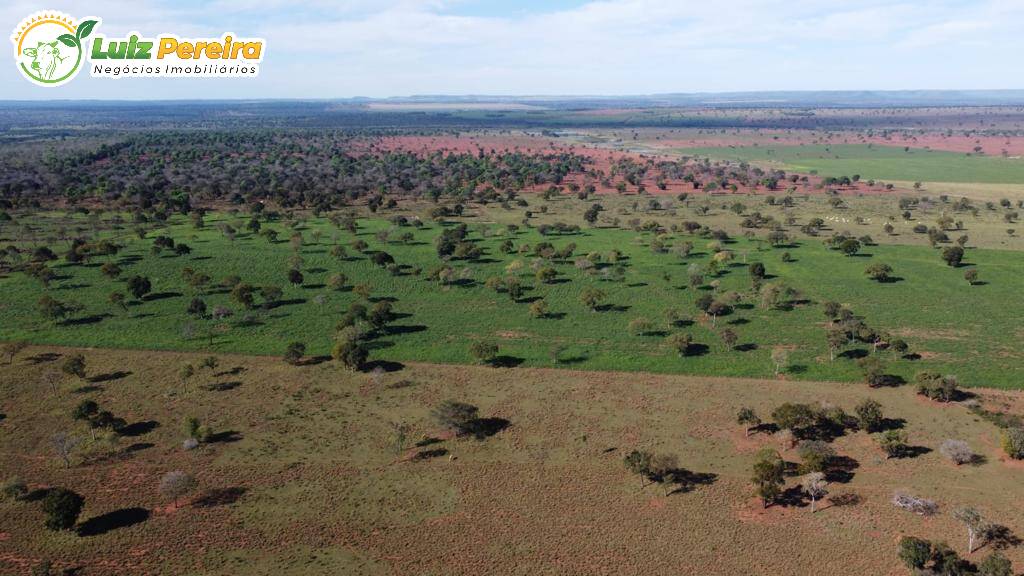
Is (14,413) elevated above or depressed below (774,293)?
below

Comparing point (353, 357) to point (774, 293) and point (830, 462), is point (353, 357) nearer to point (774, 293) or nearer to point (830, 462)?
point (830, 462)

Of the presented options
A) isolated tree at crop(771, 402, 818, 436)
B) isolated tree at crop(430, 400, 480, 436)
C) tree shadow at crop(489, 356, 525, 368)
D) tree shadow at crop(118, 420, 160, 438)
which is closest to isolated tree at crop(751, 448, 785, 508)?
isolated tree at crop(771, 402, 818, 436)

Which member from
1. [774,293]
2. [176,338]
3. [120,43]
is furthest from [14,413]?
[120,43]

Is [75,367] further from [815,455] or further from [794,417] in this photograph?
[815,455]

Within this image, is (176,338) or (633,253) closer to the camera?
(176,338)

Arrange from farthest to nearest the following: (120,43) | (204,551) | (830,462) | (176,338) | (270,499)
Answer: (120,43) < (176,338) < (830,462) < (270,499) < (204,551)

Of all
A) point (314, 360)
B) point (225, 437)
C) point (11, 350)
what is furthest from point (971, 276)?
point (11, 350)
